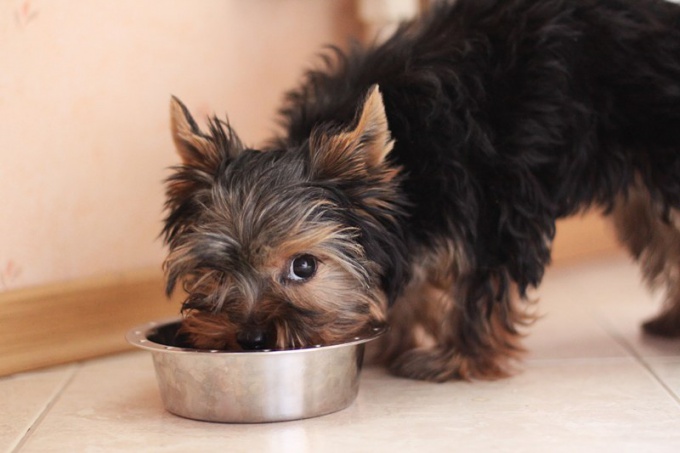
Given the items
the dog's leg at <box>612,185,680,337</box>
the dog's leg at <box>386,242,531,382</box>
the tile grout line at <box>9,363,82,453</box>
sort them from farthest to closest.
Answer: the dog's leg at <box>612,185,680,337</box>
the dog's leg at <box>386,242,531,382</box>
the tile grout line at <box>9,363,82,453</box>

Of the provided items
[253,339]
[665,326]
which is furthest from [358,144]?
[665,326]

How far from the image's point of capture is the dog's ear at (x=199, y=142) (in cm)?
243

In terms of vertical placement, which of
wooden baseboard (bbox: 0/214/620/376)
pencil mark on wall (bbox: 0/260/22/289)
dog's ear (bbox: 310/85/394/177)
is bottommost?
wooden baseboard (bbox: 0/214/620/376)

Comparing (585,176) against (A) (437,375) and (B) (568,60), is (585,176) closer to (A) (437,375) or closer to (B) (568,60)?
(B) (568,60)

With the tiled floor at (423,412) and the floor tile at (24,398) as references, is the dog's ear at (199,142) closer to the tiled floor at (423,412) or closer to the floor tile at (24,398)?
the tiled floor at (423,412)

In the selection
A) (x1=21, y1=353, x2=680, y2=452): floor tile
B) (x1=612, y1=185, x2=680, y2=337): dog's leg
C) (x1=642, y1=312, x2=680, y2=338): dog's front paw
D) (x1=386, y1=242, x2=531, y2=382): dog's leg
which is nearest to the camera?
(x1=21, y1=353, x2=680, y2=452): floor tile

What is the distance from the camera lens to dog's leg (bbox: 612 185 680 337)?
3.02m

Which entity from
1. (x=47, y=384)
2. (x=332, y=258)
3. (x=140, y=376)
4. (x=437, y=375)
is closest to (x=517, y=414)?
(x=437, y=375)

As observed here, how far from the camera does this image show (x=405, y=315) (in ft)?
9.73

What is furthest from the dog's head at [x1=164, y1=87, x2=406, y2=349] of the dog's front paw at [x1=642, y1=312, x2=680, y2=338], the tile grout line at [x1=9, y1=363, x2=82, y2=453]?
the dog's front paw at [x1=642, y1=312, x2=680, y2=338]

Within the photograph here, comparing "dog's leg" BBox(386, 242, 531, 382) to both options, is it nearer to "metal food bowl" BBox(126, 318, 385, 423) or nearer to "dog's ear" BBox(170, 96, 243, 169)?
"metal food bowl" BBox(126, 318, 385, 423)

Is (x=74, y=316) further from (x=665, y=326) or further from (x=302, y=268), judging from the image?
(x=665, y=326)

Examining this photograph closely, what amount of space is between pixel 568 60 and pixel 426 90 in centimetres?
43

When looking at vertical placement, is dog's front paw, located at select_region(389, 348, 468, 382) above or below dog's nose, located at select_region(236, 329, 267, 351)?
below
